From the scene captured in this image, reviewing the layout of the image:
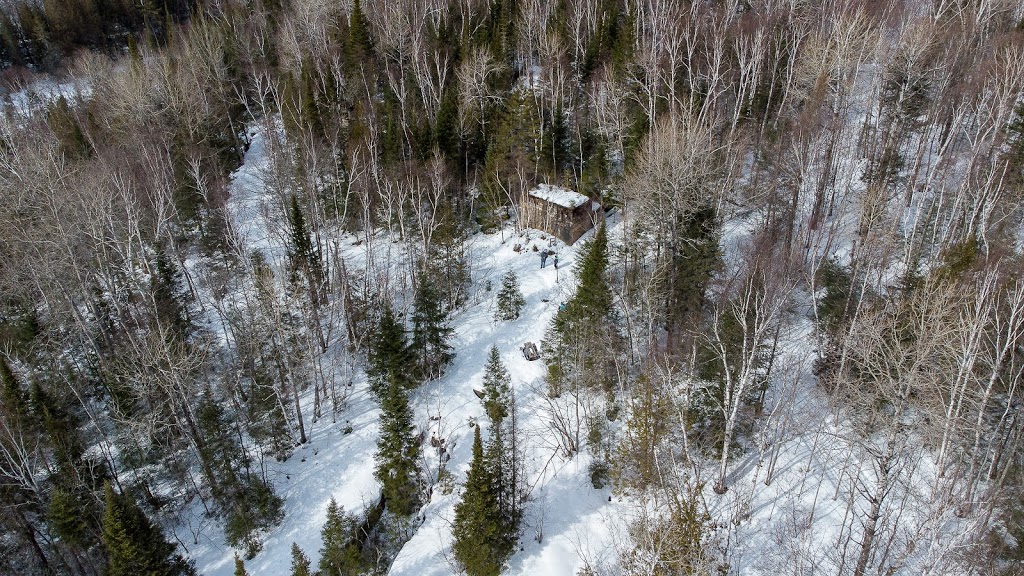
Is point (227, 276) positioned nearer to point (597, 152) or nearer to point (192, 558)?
point (192, 558)

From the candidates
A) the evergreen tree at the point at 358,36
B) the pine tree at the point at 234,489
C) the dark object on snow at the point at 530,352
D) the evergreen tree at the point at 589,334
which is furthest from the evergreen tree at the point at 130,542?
the evergreen tree at the point at 358,36

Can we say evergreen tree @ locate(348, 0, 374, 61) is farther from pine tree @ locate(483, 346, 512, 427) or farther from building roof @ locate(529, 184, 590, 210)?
pine tree @ locate(483, 346, 512, 427)

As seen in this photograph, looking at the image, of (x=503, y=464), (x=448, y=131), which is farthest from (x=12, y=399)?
(x=448, y=131)

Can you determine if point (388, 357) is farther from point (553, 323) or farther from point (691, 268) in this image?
point (691, 268)

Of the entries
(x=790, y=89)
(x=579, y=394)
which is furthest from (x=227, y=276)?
(x=790, y=89)

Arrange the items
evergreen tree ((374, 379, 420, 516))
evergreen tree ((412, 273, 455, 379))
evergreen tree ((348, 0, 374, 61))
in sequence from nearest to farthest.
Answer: evergreen tree ((374, 379, 420, 516)) → evergreen tree ((412, 273, 455, 379)) → evergreen tree ((348, 0, 374, 61))

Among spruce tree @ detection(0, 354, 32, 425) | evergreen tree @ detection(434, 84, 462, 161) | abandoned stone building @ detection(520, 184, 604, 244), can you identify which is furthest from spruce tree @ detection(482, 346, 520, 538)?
spruce tree @ detection(0, 354, 32, 425)

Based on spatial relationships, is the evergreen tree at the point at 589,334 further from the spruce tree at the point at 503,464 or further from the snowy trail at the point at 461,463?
the spruce tree at the point at 503,464
